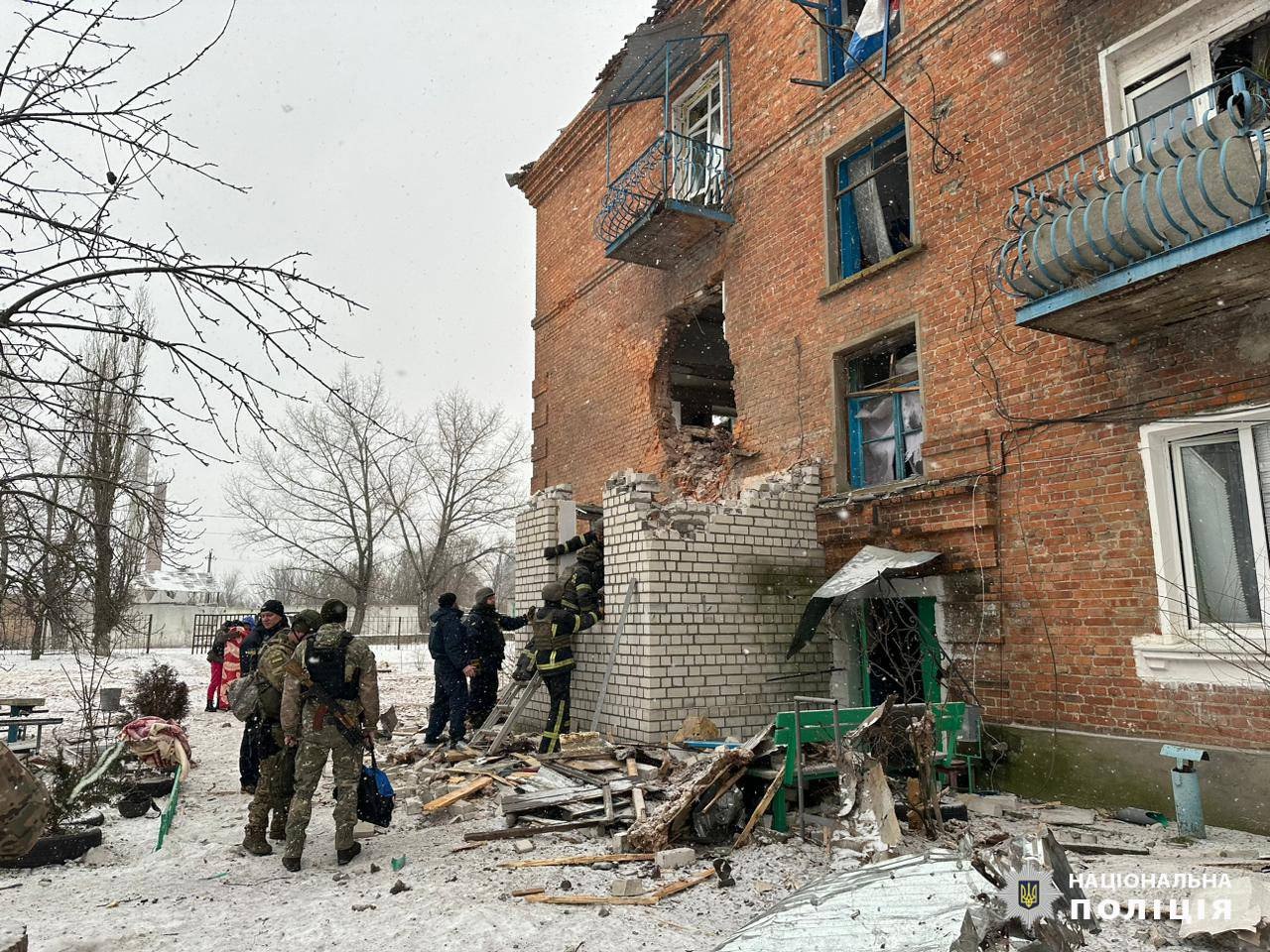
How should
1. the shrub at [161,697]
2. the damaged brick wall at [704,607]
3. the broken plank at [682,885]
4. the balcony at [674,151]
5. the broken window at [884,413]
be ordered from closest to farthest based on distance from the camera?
the broken plank at [682,885]
the damaged brick wall at [704,607]
the broken window at [884,413]
the balcony at [674,151]
the shrub at [161,697]

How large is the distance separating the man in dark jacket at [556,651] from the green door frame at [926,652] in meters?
2.90

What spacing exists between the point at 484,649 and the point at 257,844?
4.08m

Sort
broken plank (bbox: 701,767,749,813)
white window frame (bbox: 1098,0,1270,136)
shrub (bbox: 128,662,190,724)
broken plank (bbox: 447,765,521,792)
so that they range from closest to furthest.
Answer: broken plank (bbox: 701,767,749,813) → white window frame (bbox: 1098,0,1270,136) → broken plank (bbox: 447,765,521,792) → shrub (bbox: 128,662,190,724)

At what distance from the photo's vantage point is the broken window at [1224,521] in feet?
19.5

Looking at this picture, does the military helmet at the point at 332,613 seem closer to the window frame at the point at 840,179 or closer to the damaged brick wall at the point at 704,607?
the damaged brick wall at the point at 704,607

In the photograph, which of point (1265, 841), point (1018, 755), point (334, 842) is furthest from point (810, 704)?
point (334, 842)

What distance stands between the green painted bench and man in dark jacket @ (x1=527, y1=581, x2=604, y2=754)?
3066 millimetres

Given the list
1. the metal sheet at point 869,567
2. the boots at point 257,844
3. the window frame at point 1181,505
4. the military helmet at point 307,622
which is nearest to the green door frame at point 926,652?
the metal sheet at point 869,567

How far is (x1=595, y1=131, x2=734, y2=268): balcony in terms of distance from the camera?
1092 centimetres

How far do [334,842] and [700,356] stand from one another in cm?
1014

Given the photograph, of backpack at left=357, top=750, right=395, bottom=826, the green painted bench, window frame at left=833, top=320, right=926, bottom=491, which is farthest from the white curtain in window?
backpack at left=357, top=750, right=395, bottom=826

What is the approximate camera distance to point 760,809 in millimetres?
5777

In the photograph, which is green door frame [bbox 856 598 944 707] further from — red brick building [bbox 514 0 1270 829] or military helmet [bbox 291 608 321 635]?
military helmet [bbox 291 608 321 635]

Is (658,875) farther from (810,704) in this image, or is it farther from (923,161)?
(923,161)
